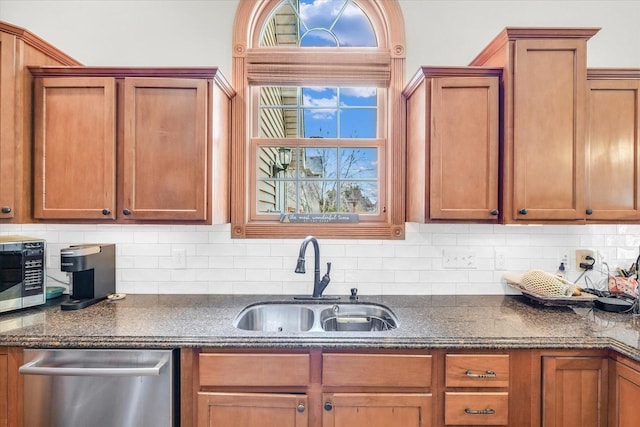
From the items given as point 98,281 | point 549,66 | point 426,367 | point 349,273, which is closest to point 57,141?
point 98,281

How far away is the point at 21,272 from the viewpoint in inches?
71.5

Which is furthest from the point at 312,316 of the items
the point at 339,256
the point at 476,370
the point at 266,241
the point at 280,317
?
the point at 476,370

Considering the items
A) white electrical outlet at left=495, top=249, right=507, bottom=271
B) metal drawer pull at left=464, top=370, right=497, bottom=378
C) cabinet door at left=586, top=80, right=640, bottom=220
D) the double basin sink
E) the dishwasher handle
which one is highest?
cabinet door at left=586, top=80, right=640, bottom=220

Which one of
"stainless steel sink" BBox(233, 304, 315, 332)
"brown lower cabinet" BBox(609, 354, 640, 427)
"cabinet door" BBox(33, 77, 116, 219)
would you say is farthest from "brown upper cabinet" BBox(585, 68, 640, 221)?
"cabinet door" BBox(33, 77, 116, 219)

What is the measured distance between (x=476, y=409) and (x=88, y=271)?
6.84ft

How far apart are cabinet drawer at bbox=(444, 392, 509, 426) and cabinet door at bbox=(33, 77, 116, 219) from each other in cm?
187

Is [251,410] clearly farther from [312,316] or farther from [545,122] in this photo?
[545,122]

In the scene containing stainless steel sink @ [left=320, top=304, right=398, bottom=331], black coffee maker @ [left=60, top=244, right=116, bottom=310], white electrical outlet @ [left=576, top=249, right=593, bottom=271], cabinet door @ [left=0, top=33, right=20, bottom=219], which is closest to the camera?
cabinet door @ [left=0, top=33, right=20, bottom=219]

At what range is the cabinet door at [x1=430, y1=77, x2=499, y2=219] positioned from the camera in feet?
5.96

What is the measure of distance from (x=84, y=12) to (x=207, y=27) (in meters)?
0.78

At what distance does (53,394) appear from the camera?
150 cm

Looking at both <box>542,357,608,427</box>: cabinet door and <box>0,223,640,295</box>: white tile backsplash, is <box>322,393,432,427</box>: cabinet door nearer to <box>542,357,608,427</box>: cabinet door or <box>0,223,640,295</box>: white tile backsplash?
<box>542,357,608,427</box>: cabinet door

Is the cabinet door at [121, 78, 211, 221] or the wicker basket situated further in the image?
the wicker basket

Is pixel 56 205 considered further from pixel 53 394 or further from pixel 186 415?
pixel 186 415
